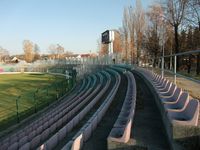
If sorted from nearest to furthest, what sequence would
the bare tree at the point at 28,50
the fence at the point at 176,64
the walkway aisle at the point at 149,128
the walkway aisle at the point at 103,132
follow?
the walkway aisle at the point at 149,128 < the walkway aisle at the point at 103,132 < the fence at the point at 176,64 < the bare tree at the point at 28,50

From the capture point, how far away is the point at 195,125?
4824 millimetres

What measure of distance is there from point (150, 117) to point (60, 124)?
5.28 meters

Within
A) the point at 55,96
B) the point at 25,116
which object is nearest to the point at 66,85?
the point at 55,96

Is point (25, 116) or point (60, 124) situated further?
point (25, 116)

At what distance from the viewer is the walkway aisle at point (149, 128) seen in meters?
5.79

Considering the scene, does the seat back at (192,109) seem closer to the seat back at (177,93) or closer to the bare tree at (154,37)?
the seat back at (177,93)

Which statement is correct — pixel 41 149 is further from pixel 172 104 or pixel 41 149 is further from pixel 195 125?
pixel 195 125

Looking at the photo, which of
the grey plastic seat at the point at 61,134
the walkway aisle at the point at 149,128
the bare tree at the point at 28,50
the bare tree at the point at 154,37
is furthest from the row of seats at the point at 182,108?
the bare tree at the point at 28,50

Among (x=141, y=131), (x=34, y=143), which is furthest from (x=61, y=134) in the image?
(x=141, y=131)

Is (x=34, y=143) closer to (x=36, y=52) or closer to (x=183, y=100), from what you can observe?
(x=183, y=100)

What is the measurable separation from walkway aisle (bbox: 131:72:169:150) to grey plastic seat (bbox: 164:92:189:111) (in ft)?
1.91

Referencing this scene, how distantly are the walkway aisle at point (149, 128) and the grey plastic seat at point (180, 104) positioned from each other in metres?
0.58

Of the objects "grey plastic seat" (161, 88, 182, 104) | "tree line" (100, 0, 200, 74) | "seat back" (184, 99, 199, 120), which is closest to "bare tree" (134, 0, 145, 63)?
"tree line" (100, 0, 200, 74)

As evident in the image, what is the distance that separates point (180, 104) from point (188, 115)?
811 millimetres
